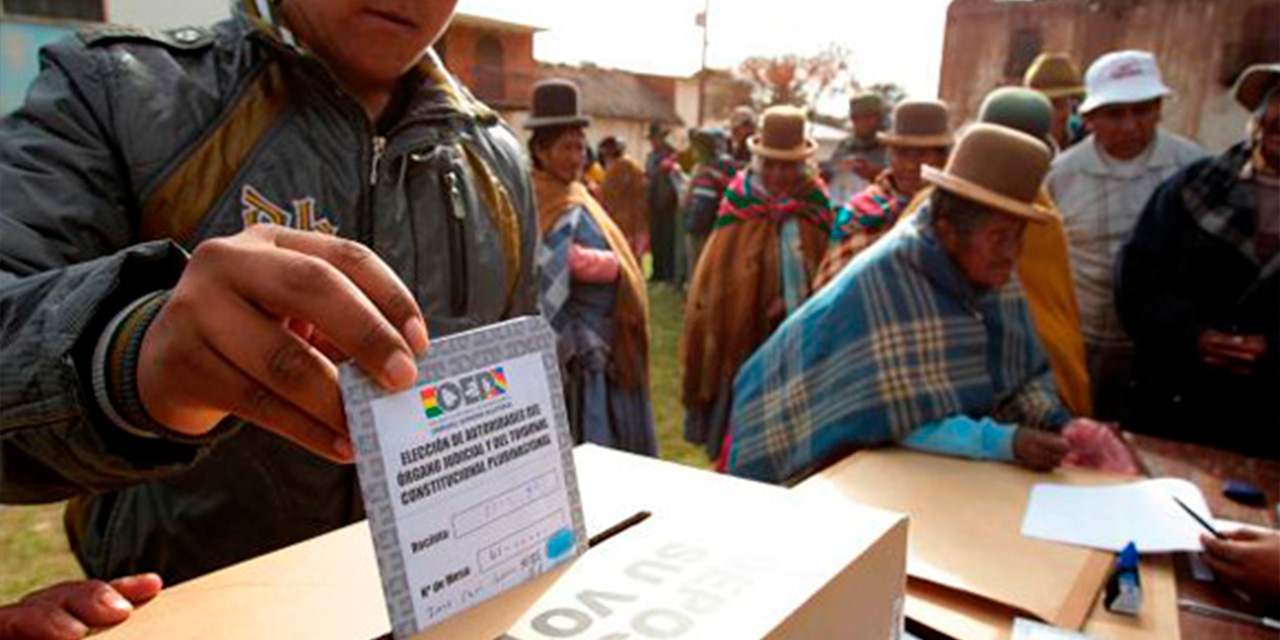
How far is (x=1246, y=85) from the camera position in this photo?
257cm

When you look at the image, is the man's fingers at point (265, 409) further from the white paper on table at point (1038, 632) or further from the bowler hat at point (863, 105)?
the bowler hat at point (863, 105)

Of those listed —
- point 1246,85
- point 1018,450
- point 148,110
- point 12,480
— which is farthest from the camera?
point 1246,85

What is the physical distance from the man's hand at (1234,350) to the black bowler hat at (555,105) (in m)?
2.26

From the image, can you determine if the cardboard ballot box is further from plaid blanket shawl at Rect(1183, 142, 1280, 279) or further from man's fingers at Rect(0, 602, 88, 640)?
plaid blanket shawl at Rect(1183, 142, 1280, 279)

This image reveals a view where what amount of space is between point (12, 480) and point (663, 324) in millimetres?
6876

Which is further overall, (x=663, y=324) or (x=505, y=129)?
(x=663, y=324)

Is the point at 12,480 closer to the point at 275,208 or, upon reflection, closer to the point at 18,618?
the point at 18,618

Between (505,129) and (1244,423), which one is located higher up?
(505,129)

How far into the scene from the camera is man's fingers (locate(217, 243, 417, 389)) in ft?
1.59

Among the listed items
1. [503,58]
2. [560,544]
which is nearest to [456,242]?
[560,544]

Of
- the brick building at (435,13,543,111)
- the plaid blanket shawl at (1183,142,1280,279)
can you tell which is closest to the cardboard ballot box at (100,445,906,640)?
the plaid blanket shawl at (1183,142,1280,279)

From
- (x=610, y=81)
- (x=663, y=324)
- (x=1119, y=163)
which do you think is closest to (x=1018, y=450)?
(x=1119, y=163)

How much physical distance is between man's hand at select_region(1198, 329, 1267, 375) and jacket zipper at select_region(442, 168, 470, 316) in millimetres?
2218

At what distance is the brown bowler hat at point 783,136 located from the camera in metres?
3.82
